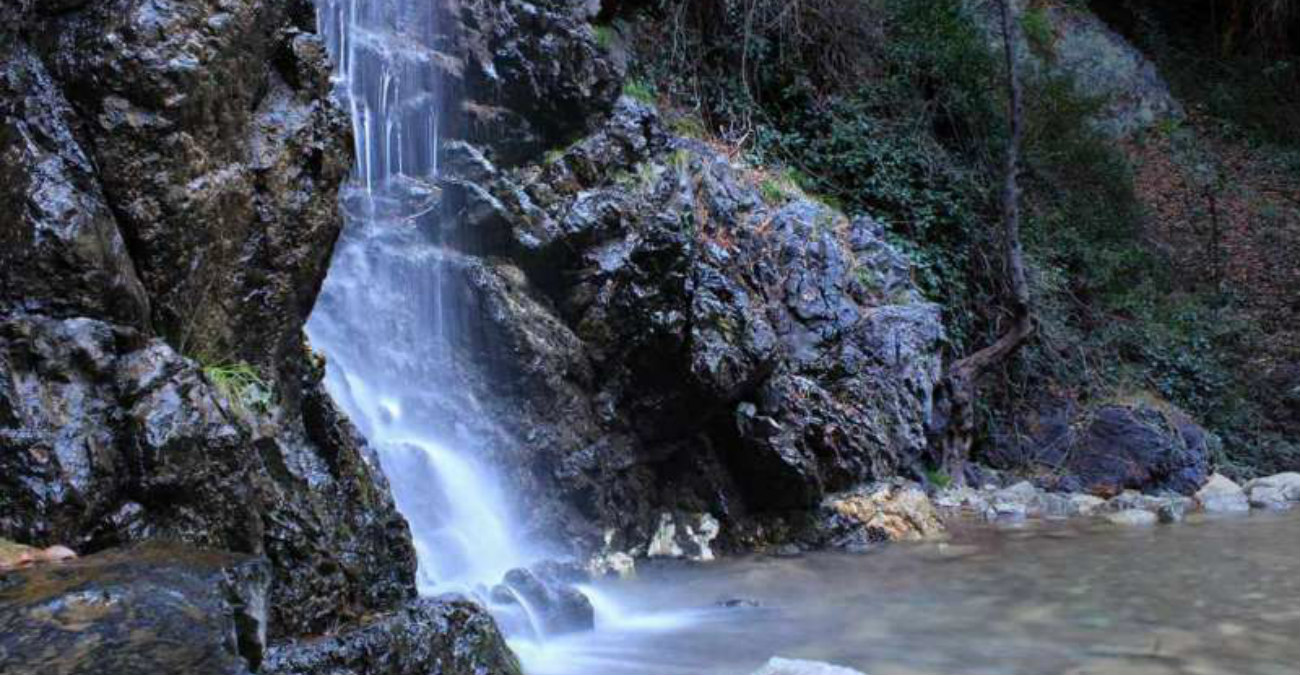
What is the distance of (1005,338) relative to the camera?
10.1 meters

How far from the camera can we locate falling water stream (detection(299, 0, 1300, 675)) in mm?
4270

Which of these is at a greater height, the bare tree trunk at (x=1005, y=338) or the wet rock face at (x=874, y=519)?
the bare tree trunk at (x=1005, y=338)

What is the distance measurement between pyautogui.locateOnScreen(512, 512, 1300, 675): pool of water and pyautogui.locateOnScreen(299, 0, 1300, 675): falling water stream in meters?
0.02

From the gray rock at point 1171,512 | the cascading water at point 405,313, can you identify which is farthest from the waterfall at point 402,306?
the gray rock at point 1171,512

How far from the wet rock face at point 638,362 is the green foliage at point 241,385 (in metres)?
2.95

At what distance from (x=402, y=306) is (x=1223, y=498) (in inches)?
281

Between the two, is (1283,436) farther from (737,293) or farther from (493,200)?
(493,200)

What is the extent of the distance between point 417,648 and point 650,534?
3.81 meters

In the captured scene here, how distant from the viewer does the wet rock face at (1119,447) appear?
962 cm

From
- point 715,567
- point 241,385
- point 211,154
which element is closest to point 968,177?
point 715,567

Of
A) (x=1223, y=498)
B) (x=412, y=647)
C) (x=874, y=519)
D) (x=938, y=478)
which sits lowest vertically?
(x=1223, y=498)

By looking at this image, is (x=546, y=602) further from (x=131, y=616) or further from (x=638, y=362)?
(x=131, y=616)

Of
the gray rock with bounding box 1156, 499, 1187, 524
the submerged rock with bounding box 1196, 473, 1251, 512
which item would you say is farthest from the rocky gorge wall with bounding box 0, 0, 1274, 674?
the gray rock with bounding box 1156, 499, 1187, 524

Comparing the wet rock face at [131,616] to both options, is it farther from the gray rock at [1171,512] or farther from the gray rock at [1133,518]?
the gray rock at [1171,512]
